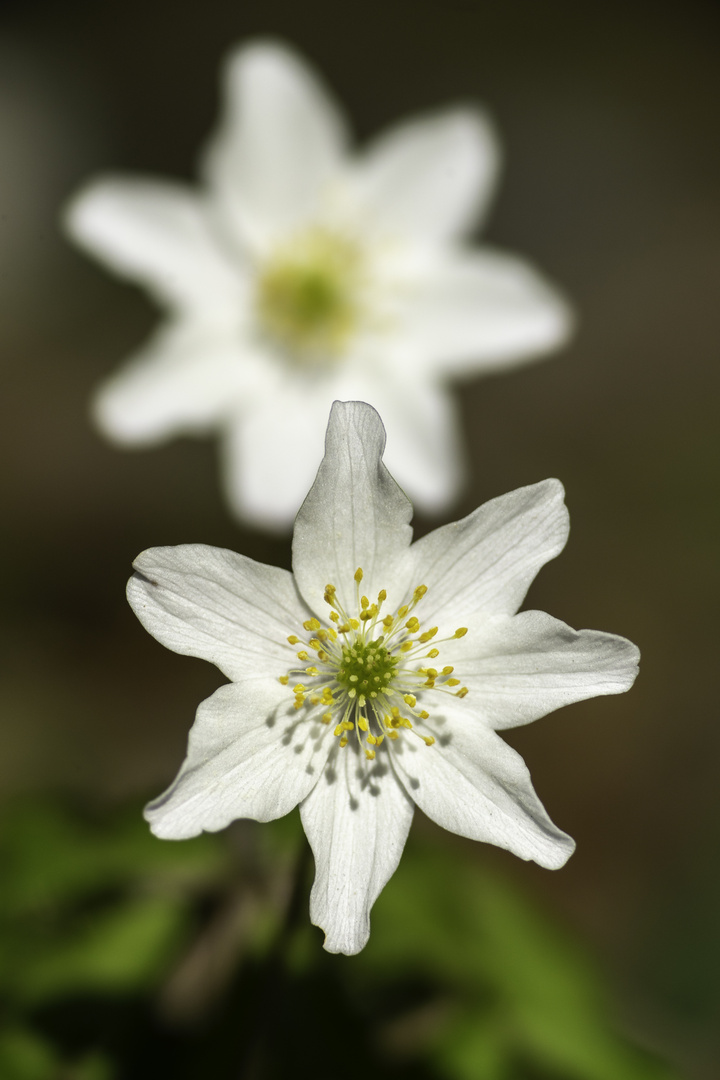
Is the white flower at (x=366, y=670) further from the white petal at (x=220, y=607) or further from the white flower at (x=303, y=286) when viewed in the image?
the white flower at (x=303, y=286)

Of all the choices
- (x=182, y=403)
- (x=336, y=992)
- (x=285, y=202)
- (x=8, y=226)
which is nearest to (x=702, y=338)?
(x=285, y=202)

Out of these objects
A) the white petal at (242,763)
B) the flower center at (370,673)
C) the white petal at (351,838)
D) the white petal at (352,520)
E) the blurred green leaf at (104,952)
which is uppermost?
the white petal at (352,520)

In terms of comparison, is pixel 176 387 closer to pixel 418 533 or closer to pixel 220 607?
pixel 418 533

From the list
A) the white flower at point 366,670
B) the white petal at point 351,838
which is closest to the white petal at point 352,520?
the white flower at point 366,670

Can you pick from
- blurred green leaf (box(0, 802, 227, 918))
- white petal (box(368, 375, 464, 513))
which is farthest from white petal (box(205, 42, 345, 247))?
blurred green leaf (box(0, 802, 227, 918))

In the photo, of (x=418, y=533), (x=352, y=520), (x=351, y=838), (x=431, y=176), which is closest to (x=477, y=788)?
(x=351, y=838)
